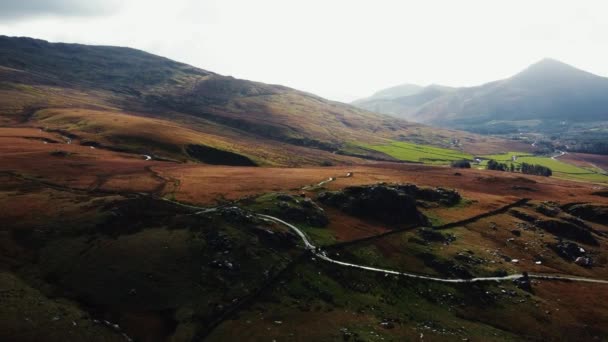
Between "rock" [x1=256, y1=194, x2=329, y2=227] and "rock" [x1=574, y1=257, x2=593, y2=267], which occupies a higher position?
"rock" [x1=256, y1=194, x2=329, y2=227]

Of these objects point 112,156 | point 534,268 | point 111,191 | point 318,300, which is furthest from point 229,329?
point 112,156

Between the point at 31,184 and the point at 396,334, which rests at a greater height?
the point at 31,184

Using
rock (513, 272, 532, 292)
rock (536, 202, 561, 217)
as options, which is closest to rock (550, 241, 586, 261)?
rock (513, 272, 532, 292)

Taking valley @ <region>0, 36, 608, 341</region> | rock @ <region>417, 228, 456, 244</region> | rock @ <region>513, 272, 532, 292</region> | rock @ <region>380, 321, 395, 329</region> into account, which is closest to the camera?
valley @ <region>0, 36, 608, 341</region>

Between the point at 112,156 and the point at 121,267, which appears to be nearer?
the point at 121,267

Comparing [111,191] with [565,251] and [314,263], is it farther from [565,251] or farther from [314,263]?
[565,251]

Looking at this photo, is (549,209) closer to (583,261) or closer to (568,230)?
(568,230)

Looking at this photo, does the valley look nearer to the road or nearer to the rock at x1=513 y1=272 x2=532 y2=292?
the rock at x1=513 y1=272 x2=532 y2=292

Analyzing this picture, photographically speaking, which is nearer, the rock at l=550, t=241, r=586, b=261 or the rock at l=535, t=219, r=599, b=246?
the rock at l=550, t=241, r=586, b=261

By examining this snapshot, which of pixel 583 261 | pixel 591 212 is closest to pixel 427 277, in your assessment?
pixel 583 261

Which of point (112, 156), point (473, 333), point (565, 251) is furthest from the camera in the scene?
point (112, 156)

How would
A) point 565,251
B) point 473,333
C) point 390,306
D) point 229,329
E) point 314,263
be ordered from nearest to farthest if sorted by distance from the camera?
point 229,329 < point 473,333 < point 390,306 < point 314,263 < point 565,251
